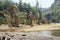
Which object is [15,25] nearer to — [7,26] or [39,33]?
[7,26]

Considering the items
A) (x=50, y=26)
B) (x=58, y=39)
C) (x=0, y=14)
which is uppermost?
(x=0, y=14)

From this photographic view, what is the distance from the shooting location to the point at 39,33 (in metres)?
5.45

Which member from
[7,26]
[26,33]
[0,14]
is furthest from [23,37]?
[0,14]

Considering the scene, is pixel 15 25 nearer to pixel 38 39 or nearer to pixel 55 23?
pixel 38 39

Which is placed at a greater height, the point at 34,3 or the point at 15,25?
the point at 34,3

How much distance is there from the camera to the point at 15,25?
214 inches

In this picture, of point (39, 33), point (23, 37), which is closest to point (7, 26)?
point (23, 37)

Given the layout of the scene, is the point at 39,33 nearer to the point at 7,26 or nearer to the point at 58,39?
the point at 58,39

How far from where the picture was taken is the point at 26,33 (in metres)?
5.43

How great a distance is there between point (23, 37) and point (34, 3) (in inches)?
41.5

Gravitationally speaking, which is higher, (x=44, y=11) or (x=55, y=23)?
(x=44, y=11)

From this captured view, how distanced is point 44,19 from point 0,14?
1293 millimetres

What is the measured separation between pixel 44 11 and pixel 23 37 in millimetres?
1013

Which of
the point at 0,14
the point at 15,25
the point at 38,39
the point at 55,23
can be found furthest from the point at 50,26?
the point at 0,14
